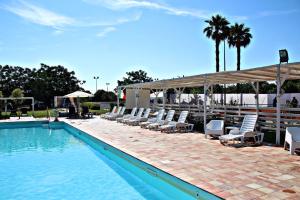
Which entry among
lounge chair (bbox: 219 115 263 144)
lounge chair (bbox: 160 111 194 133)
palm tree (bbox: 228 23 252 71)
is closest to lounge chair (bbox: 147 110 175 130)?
lounge chair (bbox: 160 111 194 133)

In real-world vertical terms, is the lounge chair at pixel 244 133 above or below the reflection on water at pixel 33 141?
above

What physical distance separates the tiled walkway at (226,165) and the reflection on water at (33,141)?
385 centimetres

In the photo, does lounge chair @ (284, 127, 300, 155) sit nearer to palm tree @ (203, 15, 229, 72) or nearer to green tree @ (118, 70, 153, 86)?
palm tree @ (203, 15, 229, 72)

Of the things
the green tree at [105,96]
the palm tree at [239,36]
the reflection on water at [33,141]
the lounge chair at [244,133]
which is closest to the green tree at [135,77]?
the green tree at [105,96]

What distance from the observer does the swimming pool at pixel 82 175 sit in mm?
6184

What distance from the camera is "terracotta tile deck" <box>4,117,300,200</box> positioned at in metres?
4.66

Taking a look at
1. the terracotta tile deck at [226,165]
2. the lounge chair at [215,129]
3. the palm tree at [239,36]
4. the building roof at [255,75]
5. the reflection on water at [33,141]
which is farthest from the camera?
the palm tree at [239,36]

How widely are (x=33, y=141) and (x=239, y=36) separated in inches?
959

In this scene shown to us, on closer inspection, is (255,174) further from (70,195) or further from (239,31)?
(239,31)

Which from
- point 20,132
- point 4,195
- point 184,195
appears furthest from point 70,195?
point 20,132

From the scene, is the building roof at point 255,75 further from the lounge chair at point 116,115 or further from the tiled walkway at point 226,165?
the lounge chair at point 116,115

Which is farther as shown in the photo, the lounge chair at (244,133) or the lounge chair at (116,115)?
the lounge chair at (116,115)

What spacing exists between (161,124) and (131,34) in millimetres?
8637

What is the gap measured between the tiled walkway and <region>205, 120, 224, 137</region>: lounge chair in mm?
320
